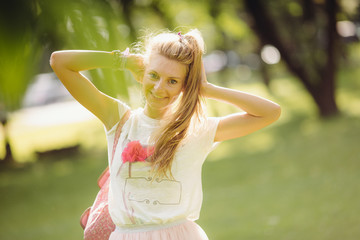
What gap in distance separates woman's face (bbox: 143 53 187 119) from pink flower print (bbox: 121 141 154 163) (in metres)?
0.21

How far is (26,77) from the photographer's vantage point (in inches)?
25.9

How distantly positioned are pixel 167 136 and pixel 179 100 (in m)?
0.18

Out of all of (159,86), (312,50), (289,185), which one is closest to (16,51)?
(159,86)

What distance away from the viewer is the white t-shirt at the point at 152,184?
2.11 metres

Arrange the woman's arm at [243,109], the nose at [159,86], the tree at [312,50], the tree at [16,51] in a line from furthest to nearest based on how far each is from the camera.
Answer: the tree at [312,50] → the woman's arm at [243,109] → the nose at [159,86] → the tree at [16,51]

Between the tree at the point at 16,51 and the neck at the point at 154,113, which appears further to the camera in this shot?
the neck at the point at 154,113

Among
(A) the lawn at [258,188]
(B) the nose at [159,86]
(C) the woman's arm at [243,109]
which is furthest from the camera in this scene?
(A) the lawn at [258,188]

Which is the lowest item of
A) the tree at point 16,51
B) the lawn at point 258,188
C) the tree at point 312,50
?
the lawn at point 258,188

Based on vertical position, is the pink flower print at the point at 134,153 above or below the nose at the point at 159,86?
below

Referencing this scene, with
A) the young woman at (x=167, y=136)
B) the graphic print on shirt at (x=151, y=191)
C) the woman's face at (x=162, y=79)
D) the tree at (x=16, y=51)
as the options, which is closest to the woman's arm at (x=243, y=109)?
the young woman at (x=167, y=136)

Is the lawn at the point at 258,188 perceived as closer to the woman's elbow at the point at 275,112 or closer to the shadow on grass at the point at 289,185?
the shadow on grass at the point at 289,185

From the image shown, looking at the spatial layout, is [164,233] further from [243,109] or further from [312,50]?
[312,50]

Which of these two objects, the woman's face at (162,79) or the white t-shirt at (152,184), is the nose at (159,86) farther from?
the white t-shirt at (152,184)

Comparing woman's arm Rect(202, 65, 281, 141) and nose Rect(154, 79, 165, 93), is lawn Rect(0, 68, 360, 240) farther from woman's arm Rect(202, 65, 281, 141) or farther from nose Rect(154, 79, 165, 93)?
nose Rect(154, 79, 165, 93)
